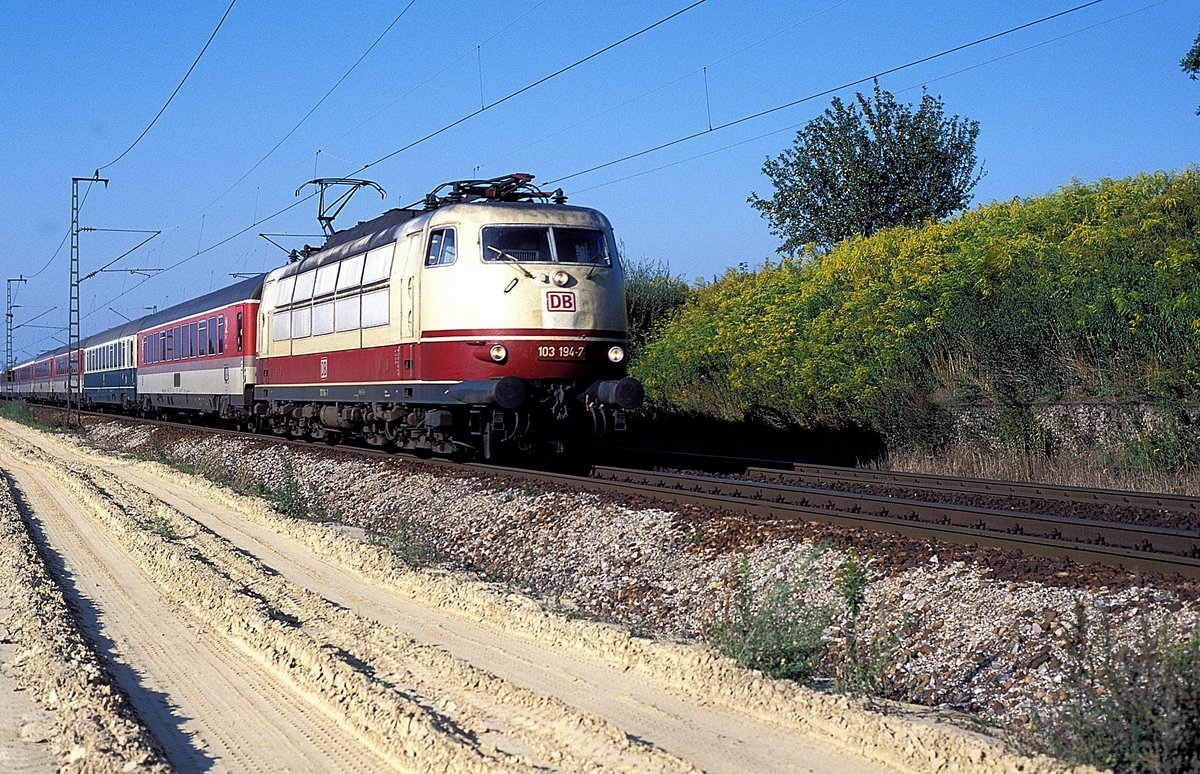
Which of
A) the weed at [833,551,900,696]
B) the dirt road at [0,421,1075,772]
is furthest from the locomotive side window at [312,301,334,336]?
the weed at [833,551,900,696]

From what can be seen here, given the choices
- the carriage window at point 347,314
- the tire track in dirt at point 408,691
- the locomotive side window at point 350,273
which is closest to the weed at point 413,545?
the tire track in dirt at point 408,691

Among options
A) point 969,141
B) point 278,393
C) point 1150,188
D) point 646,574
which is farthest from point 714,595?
point 969,141

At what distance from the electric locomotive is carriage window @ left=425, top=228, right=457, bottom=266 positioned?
16mm

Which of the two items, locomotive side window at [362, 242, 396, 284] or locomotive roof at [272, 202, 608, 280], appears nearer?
locomotive roof at [272, 202, 608, 280]

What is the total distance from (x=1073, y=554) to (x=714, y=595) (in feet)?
8.56

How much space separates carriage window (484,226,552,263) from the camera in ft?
52.1

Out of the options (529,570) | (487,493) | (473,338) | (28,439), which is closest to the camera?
(529,570)

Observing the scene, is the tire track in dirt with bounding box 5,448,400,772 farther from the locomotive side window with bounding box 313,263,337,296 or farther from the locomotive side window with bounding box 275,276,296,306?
the locomotive side window with bounding box 275,276,296,306

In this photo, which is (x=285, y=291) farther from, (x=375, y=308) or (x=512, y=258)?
(x=512, y=258)

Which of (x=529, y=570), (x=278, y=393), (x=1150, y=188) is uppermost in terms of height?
(x=1150, y=188)

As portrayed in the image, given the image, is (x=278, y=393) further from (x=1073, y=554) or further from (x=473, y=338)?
(x=1073, y=554)

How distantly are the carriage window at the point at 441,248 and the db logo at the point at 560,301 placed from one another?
1.37 metres

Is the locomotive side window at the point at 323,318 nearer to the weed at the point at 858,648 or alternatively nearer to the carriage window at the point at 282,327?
the carriage window at the point at 282,327

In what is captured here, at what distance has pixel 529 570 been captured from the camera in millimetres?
11430
